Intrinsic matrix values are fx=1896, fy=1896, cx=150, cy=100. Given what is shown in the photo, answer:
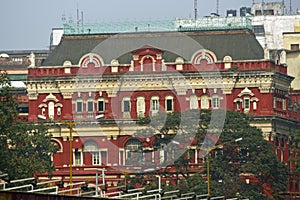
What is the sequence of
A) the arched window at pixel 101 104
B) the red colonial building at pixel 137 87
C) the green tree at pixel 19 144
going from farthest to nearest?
the arched window at pixel 101 104
the red colonial building at pixel 137 87
the green tree at pixel 19 144

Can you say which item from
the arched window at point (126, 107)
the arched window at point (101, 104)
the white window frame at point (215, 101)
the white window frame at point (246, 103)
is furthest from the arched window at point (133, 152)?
the white window frame at point (246, 103)

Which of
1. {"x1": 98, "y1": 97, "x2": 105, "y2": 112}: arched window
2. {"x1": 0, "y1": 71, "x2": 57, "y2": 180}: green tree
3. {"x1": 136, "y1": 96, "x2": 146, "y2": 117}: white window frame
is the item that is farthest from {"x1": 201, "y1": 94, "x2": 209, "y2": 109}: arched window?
{"x1": 0, "y1": 71, "x2": 57, "y2": 180}: green tree

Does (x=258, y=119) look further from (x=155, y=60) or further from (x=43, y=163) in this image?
(x=43, y=163)

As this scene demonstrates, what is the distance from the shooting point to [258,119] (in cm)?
17738

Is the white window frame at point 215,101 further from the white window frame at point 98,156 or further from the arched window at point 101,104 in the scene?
the white window frame at point 98,156

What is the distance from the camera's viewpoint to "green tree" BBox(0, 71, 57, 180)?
131750mm

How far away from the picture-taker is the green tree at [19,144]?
131750 millimetres

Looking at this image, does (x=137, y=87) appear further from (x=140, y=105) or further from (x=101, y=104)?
(x=101, y=104)

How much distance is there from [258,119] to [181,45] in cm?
1084

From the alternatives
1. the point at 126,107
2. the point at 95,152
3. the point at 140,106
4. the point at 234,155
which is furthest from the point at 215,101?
the point at 234,155

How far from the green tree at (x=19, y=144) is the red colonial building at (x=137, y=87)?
7616 millimetres

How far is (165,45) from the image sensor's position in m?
181

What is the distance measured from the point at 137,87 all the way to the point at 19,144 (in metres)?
25.5

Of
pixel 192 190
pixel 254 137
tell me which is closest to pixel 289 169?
pixel 254 137
